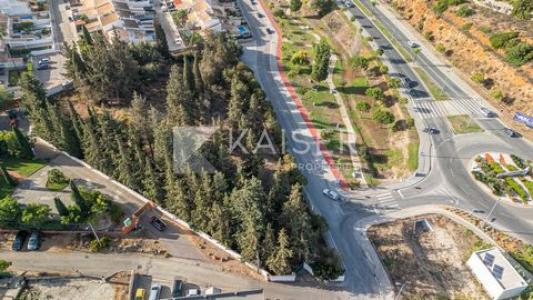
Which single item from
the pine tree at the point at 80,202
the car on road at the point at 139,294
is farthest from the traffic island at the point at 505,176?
the pine tree at the point at 80,202

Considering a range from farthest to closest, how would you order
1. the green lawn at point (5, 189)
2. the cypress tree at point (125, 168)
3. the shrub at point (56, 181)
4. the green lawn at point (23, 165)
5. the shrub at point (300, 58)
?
the shrub at point (300, 58), the green lawn at point (23, 165), the shrub at point (56, 181), the green lawn at point (5, 189), the cypress tree at point (125, 168)

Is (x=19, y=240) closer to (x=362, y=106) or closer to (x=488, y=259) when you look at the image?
(x=362, y=106)

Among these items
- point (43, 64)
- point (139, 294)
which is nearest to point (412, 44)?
point (139, 294)

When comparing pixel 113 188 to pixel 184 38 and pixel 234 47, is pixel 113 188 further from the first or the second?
pixel 184 38

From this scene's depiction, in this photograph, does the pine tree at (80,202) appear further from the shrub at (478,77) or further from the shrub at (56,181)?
the shrub at (478,77)

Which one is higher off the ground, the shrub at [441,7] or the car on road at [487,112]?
the shrub at [441,7]

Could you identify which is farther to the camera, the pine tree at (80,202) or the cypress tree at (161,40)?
the cypress tree at (161,40)

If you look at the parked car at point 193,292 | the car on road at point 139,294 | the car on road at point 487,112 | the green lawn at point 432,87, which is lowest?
the car on road at point 139,294
